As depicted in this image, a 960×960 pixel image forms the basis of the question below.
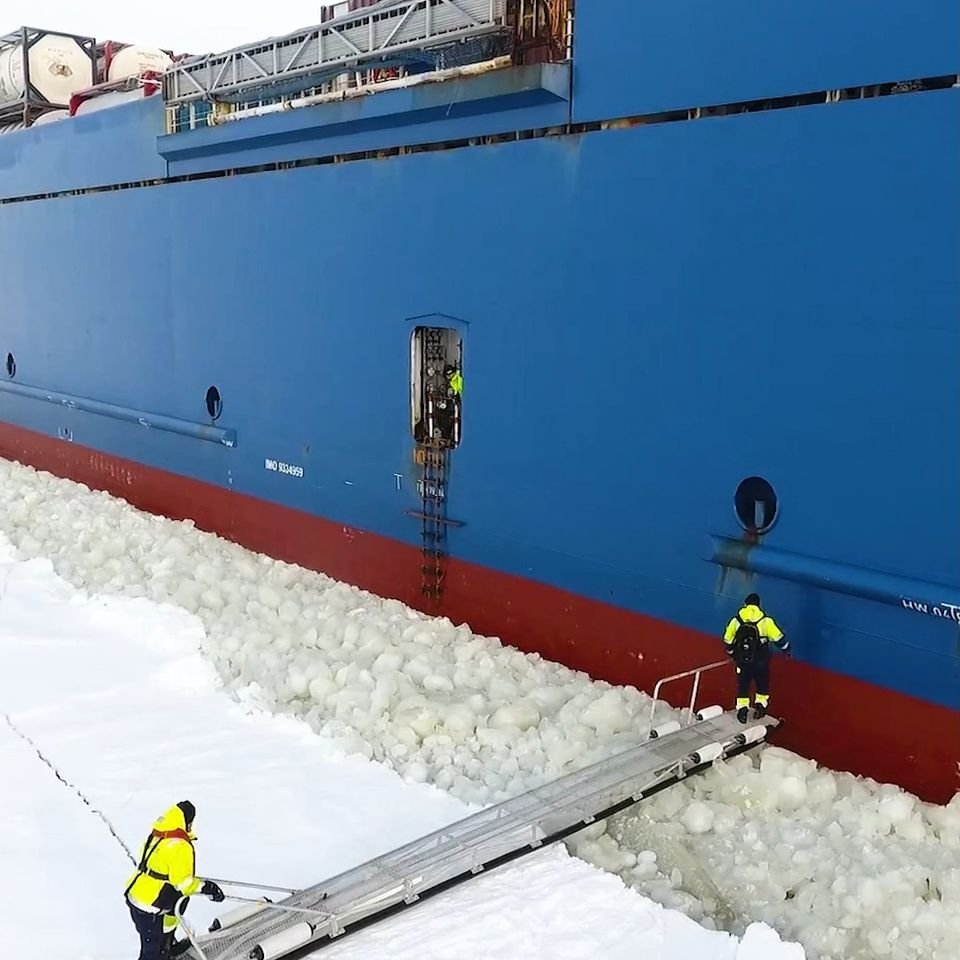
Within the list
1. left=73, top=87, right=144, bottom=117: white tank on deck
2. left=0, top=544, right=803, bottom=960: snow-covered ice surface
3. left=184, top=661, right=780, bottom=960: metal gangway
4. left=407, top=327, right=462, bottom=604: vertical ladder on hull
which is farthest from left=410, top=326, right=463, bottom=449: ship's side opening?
left=73, top=87, right=144, bottom=117: white tank on deck

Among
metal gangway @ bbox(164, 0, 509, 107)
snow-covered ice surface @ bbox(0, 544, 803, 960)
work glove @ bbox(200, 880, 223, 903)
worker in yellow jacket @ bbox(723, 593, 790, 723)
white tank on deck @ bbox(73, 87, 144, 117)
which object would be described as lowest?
snow-covered ice surface @ bbox(0, 544, 803, 960)

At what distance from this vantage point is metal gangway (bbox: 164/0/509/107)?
212 inches

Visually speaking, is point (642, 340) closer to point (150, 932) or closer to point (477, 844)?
point (477, 844)

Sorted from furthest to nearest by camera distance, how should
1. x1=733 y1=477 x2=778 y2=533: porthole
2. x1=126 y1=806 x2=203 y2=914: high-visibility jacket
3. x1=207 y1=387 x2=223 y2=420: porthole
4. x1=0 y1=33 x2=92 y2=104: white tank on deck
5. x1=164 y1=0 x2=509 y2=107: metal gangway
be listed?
x1=0 y1=33 x2=92 y2=104: white tank on deck
x1=207 y1=387 x2=223 y2=420: porthole
x1=164 y1=0 x2=509 y2=107: metal gangway
x1=733 y1=477 x2=778 y2=533: porthole
x1=126 y1=806 x2=203 y2=914: high-visibility jacket

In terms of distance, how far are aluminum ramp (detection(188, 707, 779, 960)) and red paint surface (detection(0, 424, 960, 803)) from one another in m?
0.27

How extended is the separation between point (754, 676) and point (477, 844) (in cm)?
143

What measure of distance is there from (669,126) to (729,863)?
3.24 metres

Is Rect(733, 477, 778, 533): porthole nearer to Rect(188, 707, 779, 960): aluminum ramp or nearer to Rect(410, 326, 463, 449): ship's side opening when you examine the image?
Rect(188, 707, 779, 960): aluminum ramp

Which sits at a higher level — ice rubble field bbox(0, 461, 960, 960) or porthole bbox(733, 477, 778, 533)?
porthole bbox(733, 477, 778, 533)

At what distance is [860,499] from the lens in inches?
156

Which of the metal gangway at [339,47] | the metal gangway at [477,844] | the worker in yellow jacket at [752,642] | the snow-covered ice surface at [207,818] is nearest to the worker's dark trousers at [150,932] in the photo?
the metal gangway at [477,844]

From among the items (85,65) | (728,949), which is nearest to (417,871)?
(728,949)

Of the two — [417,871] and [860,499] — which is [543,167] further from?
[417,871]

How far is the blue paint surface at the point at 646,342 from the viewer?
3.80 m
